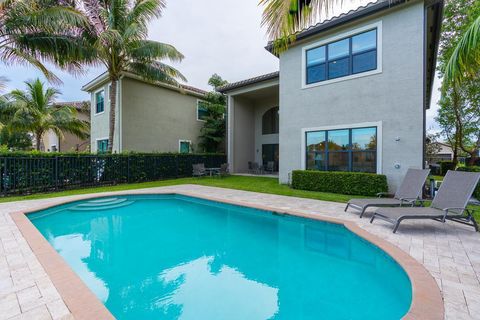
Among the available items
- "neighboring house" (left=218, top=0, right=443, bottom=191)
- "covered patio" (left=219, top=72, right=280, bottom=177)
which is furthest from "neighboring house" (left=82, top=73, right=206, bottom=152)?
"neighboring house" (left=218, top=0, right=443, bottom=191)

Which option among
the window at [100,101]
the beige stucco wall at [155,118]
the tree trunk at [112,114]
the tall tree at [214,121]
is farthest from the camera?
the tall tree at [214,121]

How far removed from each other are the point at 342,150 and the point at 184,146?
44.5 feet

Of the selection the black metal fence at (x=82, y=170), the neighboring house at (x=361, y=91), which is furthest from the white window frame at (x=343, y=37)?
the black metal fence at (x=82, y=170)

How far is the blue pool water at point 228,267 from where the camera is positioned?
3400 mm

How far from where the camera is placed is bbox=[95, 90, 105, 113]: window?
1851 centimetres

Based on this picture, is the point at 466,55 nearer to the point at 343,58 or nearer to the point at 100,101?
the point at 343,58

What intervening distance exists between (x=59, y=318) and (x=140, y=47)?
49.1ft

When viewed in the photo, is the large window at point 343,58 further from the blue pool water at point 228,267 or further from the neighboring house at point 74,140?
the neighboring house at point 74,140

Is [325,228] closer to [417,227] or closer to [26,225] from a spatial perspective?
[417,227]

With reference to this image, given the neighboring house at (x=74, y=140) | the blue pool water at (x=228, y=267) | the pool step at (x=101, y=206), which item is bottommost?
the blue pool water at (x=228, y=267)

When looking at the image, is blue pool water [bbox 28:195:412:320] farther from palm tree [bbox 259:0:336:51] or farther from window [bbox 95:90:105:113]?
window [bbox 95:90:105:113]

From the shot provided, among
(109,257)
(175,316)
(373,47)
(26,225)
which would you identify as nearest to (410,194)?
(373,47)

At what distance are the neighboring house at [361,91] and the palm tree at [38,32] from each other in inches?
418

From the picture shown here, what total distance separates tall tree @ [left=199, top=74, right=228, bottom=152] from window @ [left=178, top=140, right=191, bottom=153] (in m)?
1.12
